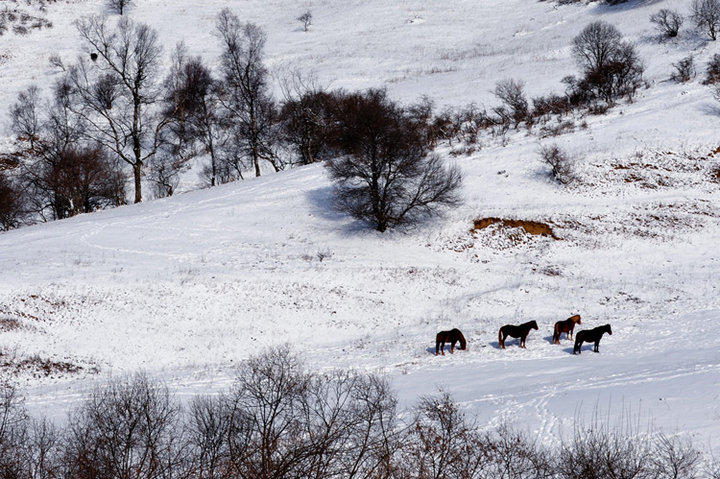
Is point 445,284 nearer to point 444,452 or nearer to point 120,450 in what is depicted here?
point 444,452

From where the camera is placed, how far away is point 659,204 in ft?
112

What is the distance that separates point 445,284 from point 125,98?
52.4 meters

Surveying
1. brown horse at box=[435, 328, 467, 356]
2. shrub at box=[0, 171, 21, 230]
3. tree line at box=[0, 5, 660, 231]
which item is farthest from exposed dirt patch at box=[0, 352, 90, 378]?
shrub at box=[0, 171, 21, 230]

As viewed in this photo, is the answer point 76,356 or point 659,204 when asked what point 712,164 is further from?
point 76,356

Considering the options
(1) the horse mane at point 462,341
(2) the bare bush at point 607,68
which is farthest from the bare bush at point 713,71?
(1) the horse mane at point 462,341

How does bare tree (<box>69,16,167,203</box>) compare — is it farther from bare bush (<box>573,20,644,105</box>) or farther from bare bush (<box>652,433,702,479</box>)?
bare bush (<box>573,20,644,105</box>)

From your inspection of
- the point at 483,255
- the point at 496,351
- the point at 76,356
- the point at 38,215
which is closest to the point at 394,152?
the point at 483,255

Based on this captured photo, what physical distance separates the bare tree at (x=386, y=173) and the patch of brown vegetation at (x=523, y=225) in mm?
1970

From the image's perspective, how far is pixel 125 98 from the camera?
64.2 m

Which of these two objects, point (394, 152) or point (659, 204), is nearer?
point (394, 152)

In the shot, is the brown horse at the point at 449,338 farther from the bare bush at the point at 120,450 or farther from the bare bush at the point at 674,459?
the bare bush at the point at 120,450

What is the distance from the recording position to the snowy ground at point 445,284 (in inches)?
647

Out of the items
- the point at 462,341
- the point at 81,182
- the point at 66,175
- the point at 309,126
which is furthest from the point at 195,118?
the point at 462,341

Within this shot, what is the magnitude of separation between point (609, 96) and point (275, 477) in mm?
50675
